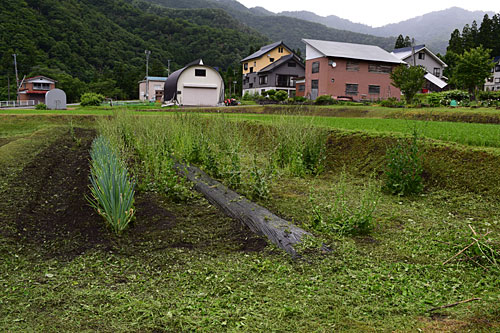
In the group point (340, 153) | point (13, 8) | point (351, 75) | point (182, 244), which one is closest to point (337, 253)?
point (182, 244)

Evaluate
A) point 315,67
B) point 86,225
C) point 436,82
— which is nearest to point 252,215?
point 86,225

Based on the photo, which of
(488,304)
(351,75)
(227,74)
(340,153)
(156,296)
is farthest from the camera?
(227,74)

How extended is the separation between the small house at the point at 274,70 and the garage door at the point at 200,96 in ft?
22.7

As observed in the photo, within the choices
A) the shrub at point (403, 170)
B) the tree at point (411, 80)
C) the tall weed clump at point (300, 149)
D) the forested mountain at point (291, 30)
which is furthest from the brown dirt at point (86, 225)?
the forested mountain at point (291, 30)

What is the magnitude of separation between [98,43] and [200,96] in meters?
29.8

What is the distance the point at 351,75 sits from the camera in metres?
32.8

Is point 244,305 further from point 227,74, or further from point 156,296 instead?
point 227,74

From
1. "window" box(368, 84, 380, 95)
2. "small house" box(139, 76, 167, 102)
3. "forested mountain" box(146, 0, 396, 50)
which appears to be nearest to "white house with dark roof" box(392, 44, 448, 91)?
"window" box(368, 84, 380, 95)

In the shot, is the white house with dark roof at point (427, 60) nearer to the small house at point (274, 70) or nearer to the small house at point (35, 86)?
the small house at point (274, 70)

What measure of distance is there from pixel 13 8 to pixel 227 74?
89.6 ft

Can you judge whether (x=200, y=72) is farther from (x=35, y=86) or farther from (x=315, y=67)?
(x=35, y=86)

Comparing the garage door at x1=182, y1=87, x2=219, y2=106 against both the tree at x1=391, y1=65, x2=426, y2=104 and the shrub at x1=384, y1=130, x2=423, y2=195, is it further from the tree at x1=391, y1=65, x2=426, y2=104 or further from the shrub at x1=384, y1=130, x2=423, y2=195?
the shrub at x1=384, y1=130, x2=423, y2=195

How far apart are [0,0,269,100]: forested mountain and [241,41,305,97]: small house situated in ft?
39.9

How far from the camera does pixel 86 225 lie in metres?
4.27
